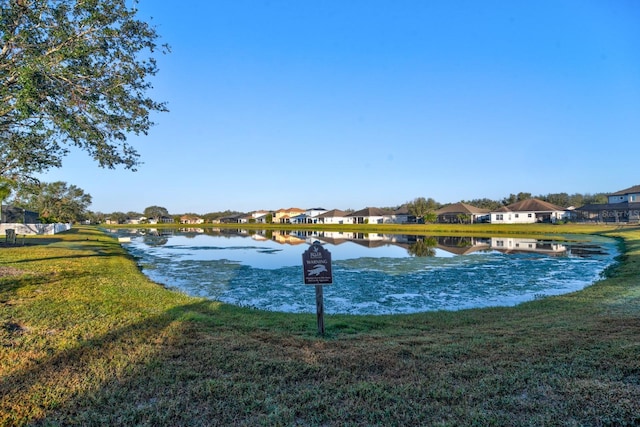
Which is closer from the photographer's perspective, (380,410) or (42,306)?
(380,410)

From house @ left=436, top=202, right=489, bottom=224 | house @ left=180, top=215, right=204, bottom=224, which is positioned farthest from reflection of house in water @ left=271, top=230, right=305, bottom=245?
house @ left=180, top=215, right=204, bottom=224

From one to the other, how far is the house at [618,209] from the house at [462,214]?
1920 cm

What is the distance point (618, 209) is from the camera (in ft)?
210

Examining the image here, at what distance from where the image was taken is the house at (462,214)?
8594 cm

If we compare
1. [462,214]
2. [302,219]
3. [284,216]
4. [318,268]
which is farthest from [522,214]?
[318,268]

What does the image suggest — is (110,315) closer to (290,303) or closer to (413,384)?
(290,303)

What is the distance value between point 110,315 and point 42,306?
177cm

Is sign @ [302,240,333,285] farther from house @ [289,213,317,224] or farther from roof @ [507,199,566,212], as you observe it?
house @ [289,213,317,224]

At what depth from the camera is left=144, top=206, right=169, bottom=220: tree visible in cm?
17225

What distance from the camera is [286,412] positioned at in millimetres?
3891

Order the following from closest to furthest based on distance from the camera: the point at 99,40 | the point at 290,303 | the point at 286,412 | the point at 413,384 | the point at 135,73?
the point at 286,412 < the point at 413,384 < the point at 99,40 < the point at 135,73 < the point at 290,303

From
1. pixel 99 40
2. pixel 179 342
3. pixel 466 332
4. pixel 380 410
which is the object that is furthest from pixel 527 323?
pixel 99 40

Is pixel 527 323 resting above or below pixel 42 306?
below

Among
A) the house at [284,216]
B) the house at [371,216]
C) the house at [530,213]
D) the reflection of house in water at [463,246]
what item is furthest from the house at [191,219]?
the reflection of house in water at [463,246]
